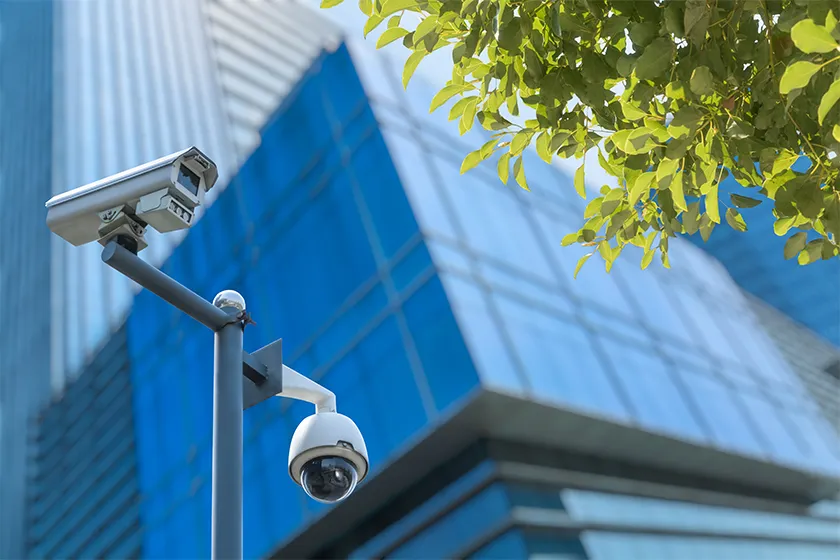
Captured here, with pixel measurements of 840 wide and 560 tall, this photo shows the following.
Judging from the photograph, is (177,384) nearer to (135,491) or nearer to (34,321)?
(135,491)

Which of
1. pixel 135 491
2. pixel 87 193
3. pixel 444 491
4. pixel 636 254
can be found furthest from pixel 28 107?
pixel 87 193

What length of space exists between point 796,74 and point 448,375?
30.4 feet

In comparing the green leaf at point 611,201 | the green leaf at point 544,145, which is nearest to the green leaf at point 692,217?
the green leaf at point 611,201

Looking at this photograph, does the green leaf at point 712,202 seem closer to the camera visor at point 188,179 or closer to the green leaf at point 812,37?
the green leaf at point 812,37

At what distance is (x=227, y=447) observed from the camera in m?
2.93

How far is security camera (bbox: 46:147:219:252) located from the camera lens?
1.08m

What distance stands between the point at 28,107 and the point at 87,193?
72.3m

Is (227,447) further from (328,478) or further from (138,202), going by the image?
(138,202)

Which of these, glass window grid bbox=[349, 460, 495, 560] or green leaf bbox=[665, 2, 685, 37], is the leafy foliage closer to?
green leaf bbox=[665, 2, 685, 37]

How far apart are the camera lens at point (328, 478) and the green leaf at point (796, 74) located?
212 cm

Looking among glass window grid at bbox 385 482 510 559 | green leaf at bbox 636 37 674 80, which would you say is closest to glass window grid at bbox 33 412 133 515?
glass window grid at bbox 385 482 510 559

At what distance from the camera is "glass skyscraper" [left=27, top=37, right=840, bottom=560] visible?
1163 cm

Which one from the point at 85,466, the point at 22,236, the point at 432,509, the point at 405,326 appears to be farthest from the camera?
the point at 22,236

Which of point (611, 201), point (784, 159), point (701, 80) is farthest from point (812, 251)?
point (701, 80)
